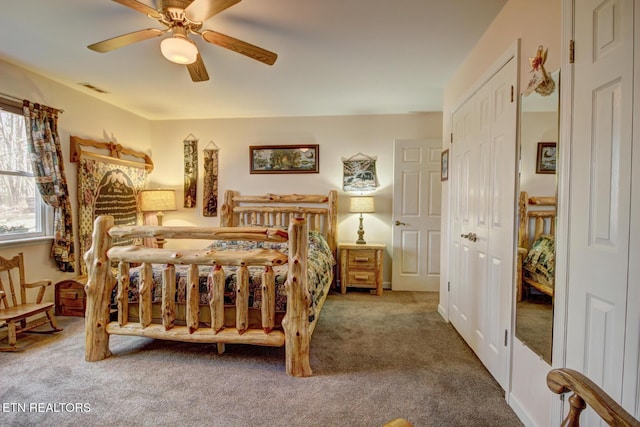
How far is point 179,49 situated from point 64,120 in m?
2.48

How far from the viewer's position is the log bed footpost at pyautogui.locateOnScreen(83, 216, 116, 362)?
2217mm

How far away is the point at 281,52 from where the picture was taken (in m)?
2.56

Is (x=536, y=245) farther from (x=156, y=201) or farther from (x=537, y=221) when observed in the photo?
(x=156, y=201)

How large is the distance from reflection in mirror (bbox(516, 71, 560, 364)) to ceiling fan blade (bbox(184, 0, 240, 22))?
1733mm

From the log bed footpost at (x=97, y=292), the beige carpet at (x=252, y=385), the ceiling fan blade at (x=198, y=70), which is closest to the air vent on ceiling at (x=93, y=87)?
the ceiling fan blade at (x=198, y=70)

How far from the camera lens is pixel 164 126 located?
4.63 m

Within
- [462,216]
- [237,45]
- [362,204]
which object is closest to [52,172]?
[237,45]

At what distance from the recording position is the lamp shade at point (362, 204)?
157 inches

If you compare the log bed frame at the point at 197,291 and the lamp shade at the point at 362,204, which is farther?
the lamp shade at the point at 362,204

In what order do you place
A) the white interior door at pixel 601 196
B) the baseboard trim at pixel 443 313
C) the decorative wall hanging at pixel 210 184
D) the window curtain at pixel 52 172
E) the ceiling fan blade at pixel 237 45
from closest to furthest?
the white interior door at pixel 601 196, the ceiling fan blade at pixel 237 45, the window curtain at pixel 52 172, the baseboard trim at pixel 443 313, the decorative wall hanging at pixel 210 184

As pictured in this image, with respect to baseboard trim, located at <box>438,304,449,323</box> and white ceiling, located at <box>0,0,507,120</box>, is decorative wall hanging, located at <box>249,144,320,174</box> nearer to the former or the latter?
white ceiling, located at <box>0,0,507,120</box>

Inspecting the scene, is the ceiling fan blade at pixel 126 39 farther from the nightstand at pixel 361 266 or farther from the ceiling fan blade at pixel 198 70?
the nightstand at pixel 361 266

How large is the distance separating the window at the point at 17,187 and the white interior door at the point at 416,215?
4.17 meters

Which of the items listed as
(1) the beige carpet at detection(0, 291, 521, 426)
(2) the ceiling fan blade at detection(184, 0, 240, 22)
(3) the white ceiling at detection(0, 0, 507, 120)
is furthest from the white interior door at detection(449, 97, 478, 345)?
(2) the ceiling fan blade at detection(184, 0, 240, 22)
